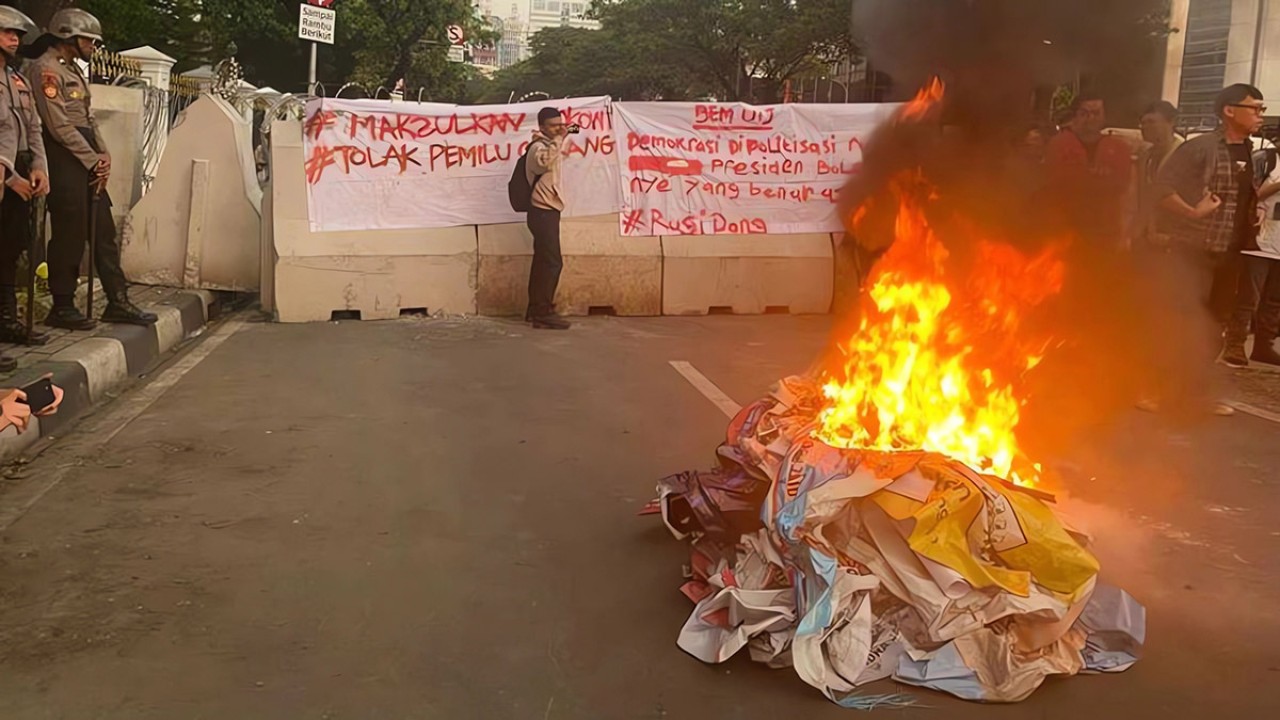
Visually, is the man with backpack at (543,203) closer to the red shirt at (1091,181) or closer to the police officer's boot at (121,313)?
the police officer's boot at (121,313)

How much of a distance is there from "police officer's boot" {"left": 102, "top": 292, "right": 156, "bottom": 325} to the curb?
0.07 m

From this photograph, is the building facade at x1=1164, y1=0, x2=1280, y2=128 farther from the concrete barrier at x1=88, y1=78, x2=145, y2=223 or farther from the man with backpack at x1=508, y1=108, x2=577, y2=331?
the concrete barrier at x1=88, y1=78, x2=145, y2=223

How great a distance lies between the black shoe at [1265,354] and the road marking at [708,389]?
4201mm

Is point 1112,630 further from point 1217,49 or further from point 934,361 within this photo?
point 1217,49

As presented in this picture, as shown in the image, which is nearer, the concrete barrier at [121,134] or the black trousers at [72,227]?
the black trousers at [72,227]

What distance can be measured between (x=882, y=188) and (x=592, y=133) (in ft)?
16.3

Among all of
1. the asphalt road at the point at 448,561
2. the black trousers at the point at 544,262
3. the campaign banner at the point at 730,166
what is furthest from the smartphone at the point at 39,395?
the campaign banner at the point at 730,166

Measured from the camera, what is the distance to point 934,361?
4184mm

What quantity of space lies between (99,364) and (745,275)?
527cm

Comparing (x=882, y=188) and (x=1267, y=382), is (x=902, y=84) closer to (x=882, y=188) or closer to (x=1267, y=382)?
(x=882, y=188)

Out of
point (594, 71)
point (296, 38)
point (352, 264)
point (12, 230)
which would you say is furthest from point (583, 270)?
point (594, 71)

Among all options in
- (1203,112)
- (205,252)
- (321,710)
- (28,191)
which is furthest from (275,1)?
(321,710)

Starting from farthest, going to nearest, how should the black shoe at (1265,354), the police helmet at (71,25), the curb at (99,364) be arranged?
the black shoe at (1265,354)
the police helmet at (71,25)
the curb at (99,364)

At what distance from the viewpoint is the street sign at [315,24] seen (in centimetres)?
1366
